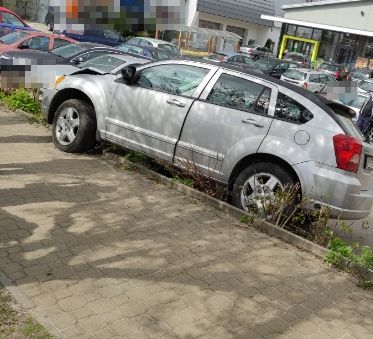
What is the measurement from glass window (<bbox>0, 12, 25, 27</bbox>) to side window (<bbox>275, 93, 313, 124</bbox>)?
16242mm

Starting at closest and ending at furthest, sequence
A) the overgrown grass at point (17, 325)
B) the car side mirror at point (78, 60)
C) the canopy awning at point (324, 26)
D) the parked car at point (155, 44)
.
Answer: the overgrown grass at point (17, 325) < the car side mirror at point (78, 60) < the parked car at point (155, 44) < the canopy awning at point (324, 26)

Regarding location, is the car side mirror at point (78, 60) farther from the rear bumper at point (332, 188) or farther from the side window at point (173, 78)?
the rear bumper at point (332, 188)

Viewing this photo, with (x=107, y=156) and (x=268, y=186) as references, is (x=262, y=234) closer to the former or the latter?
(x=268, y=186)

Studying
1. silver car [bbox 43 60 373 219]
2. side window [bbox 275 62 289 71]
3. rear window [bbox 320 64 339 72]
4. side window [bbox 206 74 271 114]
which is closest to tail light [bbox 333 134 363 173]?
silver car [bbox 43 60 373 219]

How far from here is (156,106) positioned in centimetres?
638

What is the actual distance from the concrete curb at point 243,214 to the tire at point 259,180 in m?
0.16

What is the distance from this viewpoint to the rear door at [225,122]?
5.66 meters

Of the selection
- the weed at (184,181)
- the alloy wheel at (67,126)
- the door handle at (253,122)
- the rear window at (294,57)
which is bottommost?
the rear window at (294,57)

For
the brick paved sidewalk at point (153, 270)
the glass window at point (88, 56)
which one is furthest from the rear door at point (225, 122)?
the glass window at point (88, 56)

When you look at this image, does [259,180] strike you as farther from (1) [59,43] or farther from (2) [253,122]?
(1) [59,43]

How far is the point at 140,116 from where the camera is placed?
21.4ft

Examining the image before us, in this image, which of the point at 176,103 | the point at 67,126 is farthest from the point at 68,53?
the point at 176,103

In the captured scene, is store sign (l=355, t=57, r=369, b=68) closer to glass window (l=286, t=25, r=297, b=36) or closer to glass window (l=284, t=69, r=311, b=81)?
glass window (l=286, t=25, r=297, b=36)

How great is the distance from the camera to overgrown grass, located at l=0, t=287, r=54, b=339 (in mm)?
3094
